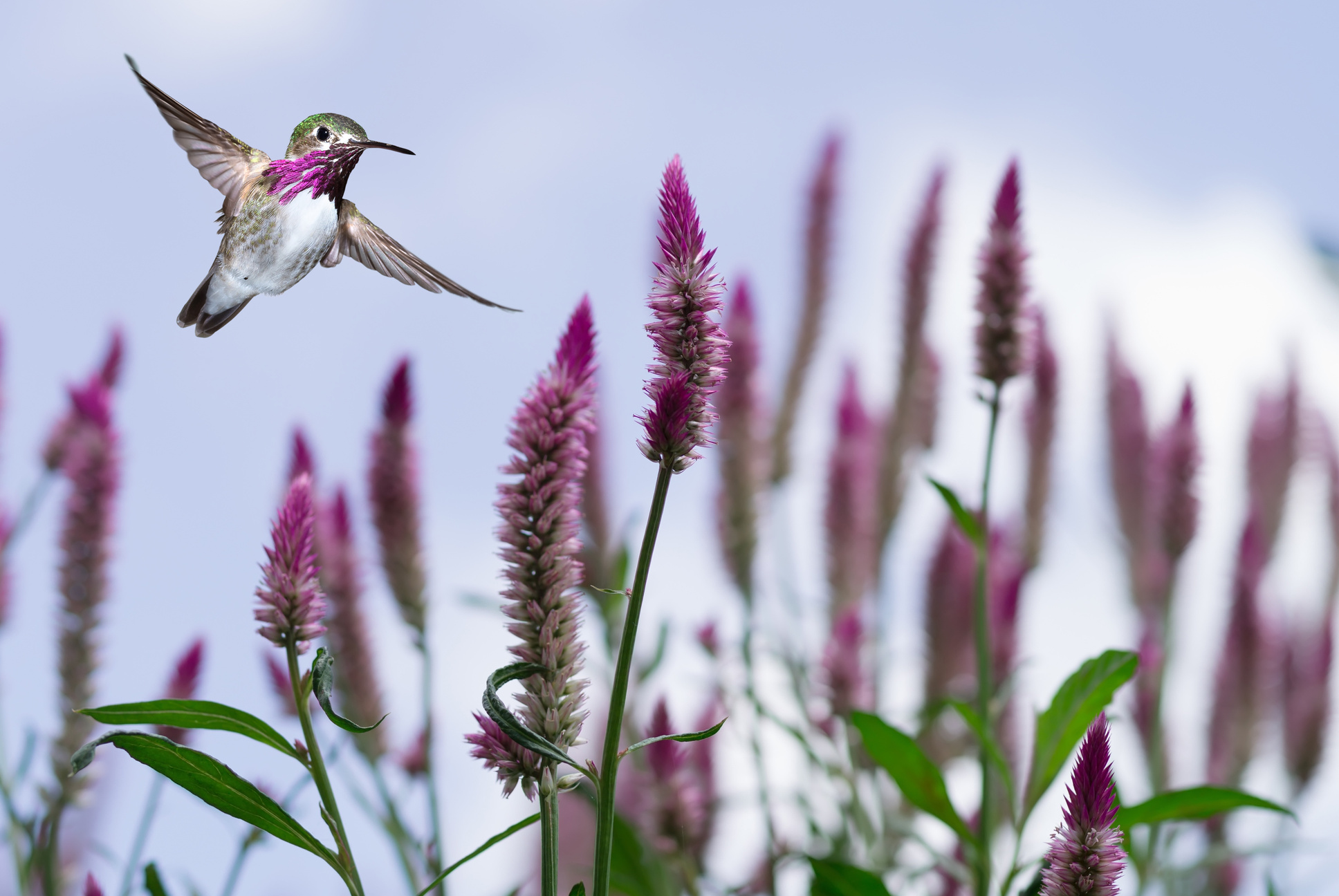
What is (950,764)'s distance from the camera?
3062 millimetres

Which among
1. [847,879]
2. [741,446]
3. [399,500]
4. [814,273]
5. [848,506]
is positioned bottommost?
[847,879]

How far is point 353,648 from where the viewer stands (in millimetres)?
2059

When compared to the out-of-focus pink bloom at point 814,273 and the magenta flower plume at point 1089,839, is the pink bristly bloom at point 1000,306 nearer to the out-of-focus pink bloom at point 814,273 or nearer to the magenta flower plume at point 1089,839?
the magenta flower plume at point 1089,839

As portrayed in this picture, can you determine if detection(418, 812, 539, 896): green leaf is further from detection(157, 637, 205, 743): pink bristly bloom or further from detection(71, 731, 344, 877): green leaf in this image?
detection(157, 637, 205, 743): pink bristly bloom

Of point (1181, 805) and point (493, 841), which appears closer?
point (493, 841)

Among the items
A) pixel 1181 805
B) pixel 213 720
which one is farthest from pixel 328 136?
pixel 1181 805

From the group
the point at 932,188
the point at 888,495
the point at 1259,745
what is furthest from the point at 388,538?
the point at 1259,745

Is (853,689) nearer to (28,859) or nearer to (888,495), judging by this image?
(888,495)

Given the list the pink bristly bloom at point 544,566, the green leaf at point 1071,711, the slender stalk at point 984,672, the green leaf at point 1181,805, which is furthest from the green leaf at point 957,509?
the pink bristly bloom at point 544,566

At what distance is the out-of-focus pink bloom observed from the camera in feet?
12.2

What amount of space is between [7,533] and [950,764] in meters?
2.22

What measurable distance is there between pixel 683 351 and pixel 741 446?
215 cm

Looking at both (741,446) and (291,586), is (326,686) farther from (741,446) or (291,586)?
(741,446)

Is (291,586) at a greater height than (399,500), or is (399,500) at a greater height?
(399,500)
